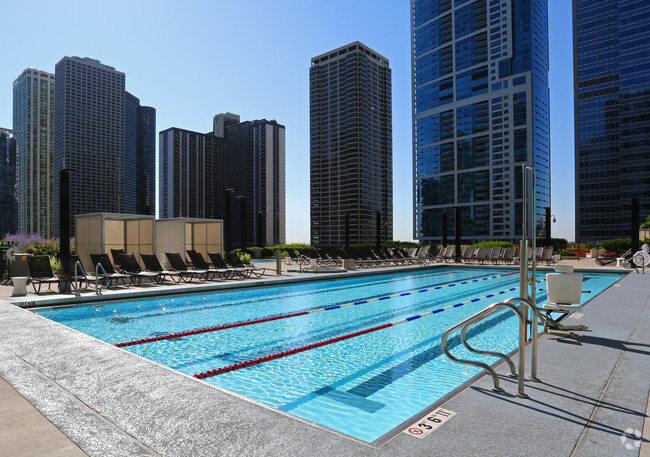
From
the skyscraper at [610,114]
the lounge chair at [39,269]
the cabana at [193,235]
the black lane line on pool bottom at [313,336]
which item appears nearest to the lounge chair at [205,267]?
the cabana at [193,235]

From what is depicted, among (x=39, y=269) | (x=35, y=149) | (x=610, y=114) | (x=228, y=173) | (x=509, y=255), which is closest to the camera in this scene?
(x=39, y=269)

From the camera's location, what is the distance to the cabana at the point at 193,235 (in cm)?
1639

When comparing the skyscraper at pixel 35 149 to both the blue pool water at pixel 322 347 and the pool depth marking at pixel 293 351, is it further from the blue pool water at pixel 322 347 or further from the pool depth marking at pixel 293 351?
the pool depth marking at pixel 293 351

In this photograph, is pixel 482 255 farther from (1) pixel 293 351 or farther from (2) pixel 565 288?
(1) pixel 293 351

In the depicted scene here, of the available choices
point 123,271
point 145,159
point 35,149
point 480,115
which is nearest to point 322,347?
point 123,271

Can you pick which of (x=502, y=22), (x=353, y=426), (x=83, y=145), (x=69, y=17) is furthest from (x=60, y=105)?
(x=353, y=426)

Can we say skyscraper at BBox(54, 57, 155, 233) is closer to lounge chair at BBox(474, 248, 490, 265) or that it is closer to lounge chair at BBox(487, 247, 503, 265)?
lounge chair at BBox(474, 248, 490, 265)

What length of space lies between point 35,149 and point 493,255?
380ft

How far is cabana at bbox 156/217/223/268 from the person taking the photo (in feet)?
53.8

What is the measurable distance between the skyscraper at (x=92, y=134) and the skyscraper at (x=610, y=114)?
125 m

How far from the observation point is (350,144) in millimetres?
124625

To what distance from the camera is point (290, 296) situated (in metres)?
11.1

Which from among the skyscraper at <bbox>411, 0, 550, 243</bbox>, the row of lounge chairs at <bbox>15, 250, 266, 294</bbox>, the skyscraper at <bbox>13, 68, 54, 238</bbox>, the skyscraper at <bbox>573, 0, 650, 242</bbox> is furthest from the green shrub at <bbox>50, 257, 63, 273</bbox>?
the skyscraper at <bbox>573, 0, 650, 242</bbox>

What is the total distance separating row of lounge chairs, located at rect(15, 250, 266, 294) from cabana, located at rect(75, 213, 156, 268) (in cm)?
112
